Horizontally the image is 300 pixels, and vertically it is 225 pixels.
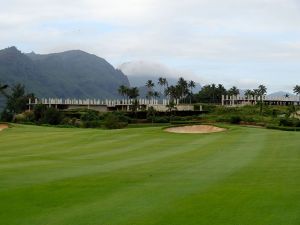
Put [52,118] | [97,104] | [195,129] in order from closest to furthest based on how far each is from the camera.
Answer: [195,129] < [52,118] < [97,104]

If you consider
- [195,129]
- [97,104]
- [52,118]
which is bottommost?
[52,118]

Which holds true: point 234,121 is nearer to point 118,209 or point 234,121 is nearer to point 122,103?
point 118,209

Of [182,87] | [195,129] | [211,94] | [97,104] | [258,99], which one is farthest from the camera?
[211,94]

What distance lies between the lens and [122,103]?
143125 mm

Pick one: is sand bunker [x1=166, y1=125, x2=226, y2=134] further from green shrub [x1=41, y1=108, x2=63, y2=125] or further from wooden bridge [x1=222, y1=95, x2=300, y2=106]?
wooden bridge [x1=222, y1=95, x2=300, y2=106]

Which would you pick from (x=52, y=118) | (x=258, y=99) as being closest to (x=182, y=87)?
Result: (x=258, y=99)

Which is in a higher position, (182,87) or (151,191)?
(182,87)

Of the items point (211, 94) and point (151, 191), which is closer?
point (151, 191)

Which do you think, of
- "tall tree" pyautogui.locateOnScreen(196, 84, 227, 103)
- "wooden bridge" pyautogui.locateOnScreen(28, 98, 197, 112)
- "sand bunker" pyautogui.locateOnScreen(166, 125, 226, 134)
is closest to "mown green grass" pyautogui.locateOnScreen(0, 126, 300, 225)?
"sand bunker" pyautogui.locateOnScreen(166, 125, 226, 134)

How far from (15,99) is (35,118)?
3199cm

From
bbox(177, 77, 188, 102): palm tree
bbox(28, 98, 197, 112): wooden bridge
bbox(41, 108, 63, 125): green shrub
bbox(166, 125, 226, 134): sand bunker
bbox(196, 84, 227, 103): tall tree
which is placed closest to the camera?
bbox(166, 125, 226, 134): sand bunker

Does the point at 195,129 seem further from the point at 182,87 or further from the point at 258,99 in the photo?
the point at 182,87

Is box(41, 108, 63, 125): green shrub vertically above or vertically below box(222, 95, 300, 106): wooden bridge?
below

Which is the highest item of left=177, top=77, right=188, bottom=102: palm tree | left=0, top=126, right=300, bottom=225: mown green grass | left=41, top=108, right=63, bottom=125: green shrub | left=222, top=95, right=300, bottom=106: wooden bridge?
left=177, top=77, right=188, bottom=102: palm tree
